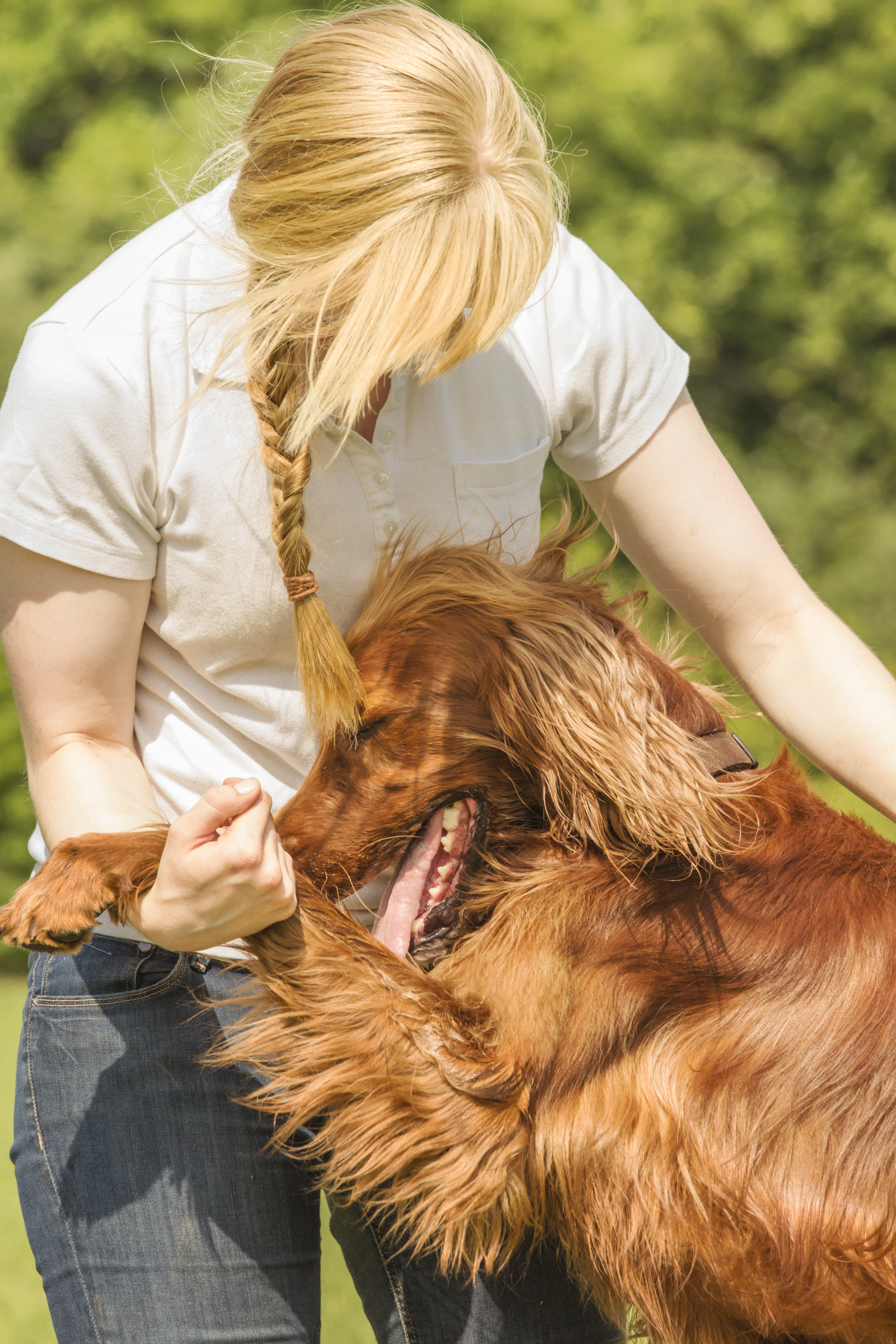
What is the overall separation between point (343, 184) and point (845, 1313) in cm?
173

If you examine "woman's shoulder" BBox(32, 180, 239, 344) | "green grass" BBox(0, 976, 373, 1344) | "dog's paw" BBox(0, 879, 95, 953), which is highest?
"woman's shoulder" BBox(32, 180, 239, 344)

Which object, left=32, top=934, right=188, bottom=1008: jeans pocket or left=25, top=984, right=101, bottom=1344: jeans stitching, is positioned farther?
left=32, top=934, right=188, bottom=1008: jeans pocket

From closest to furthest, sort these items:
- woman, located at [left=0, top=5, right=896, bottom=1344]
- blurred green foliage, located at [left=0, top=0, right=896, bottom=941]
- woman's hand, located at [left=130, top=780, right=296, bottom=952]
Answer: woman's hand, located at [left=130, top=780, right=296, bottom=952] → woman, located at [left=0, top=5, right=896, bottom=1344] → blurred green foliage, located at [left=0, top=0, right=896, bottom=941]

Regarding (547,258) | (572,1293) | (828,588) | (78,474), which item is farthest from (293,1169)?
(828,588)

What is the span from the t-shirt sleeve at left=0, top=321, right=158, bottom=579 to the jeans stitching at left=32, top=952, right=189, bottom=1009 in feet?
2.08

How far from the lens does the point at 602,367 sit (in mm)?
A: 2180

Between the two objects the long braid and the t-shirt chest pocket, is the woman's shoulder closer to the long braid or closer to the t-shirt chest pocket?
the long braid

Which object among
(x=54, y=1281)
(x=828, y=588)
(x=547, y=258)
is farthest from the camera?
(x=828, y=588)

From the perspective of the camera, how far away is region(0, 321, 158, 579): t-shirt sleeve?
1.83 metres

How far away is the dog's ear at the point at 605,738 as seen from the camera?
1.95m

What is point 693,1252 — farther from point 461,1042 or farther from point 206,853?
point 206,853

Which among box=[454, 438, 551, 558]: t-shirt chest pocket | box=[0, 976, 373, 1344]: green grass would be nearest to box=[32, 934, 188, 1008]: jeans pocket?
box=[454, 438, 551, 558]: t-shirt chest pocket

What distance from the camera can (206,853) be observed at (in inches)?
64.1

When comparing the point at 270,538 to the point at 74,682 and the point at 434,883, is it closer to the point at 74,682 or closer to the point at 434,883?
the point at 74,682
